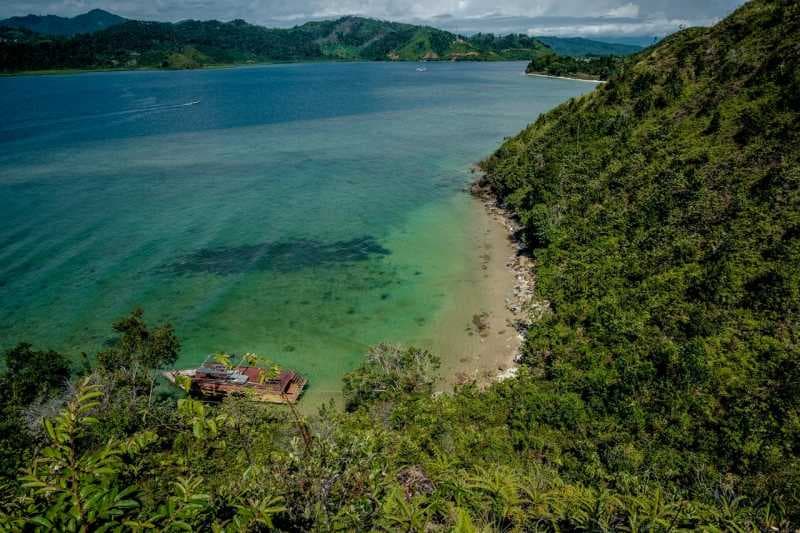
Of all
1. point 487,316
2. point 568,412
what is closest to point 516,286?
point 487,316

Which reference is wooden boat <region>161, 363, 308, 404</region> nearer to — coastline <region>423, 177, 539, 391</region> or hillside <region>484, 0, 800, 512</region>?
coastline <region>423, 177, 539, 391</region>

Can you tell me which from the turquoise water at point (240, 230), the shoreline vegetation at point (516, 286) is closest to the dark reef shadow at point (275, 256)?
the turquoise water at point (240, 230)

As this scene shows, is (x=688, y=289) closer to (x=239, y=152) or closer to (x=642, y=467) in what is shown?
(x=642, y=467)

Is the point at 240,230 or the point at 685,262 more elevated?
→ the point at 685,262

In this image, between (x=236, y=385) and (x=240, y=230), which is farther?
(x=240, y=230)

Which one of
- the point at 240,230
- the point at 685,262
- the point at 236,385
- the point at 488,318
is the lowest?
the point at 236,385

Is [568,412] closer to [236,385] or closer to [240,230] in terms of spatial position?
[236,385]

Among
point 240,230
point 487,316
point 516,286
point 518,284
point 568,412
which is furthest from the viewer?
point 240,230
